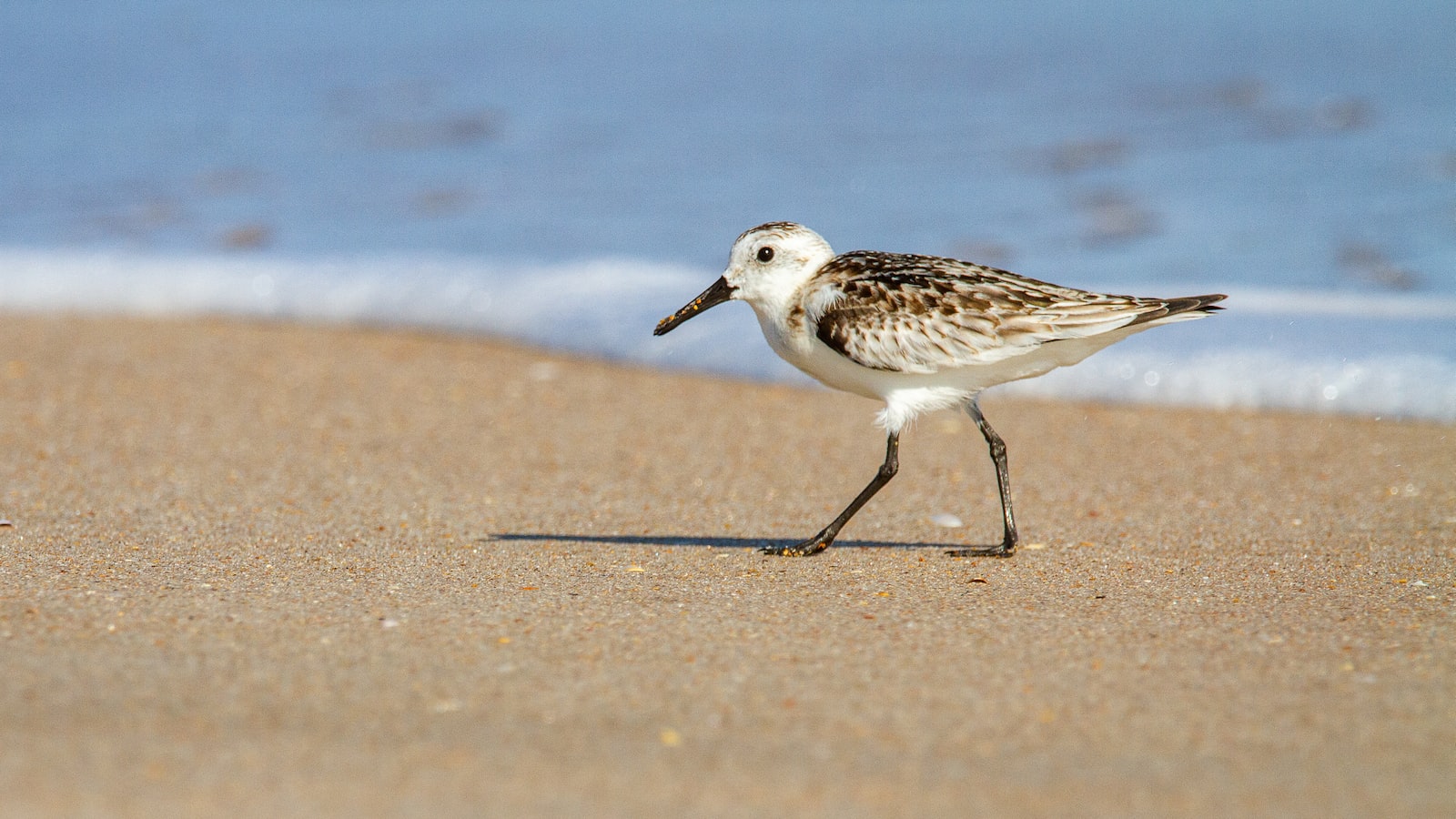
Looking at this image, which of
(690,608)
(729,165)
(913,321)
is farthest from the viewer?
(729,165)

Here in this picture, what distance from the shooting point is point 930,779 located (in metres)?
2.92

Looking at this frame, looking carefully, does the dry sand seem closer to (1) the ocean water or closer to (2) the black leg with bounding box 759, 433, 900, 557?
(2) the black leg with bounding box 759, 433, 900, 557

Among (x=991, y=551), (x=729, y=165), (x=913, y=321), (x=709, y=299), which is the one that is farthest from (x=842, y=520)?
(x=729, y=165)

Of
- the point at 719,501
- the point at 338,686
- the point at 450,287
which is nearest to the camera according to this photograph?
the point at 338,686

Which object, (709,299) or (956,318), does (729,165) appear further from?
(956,318)

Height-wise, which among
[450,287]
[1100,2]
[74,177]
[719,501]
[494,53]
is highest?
[1100,2]

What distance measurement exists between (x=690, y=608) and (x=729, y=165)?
9219mm

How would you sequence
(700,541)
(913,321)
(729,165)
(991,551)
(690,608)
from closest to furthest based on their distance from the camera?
(690,608)
(913,321)
(991,551)
(700,541)
(729,165)

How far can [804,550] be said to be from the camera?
4.93 meters

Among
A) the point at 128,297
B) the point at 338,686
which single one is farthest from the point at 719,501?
the point at 128,297

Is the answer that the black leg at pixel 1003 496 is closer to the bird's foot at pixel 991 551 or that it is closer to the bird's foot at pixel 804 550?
the bird's foot at pixel 991 551

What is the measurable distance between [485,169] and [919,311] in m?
9.15

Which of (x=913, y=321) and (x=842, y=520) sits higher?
(x=913, y=321)

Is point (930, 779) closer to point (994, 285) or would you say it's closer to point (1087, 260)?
point (994, 285)
